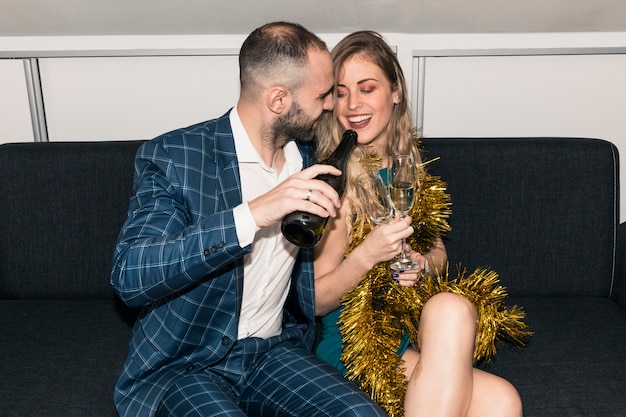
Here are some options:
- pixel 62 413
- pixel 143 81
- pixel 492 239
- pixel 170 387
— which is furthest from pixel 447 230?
pixel 143 81

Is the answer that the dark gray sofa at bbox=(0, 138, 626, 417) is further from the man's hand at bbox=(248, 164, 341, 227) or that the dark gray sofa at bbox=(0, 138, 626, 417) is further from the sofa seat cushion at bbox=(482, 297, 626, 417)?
the man's hand at bbox=(248, 164, 341, 227)

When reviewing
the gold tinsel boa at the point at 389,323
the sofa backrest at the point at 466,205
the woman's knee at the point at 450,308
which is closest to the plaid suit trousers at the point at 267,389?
the gold tinsel boa at the point at 389,323

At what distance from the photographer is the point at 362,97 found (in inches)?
66.9

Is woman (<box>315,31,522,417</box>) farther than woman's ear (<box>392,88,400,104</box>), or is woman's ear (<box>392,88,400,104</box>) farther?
woman's ear (<box>392,88,400,104</box>)

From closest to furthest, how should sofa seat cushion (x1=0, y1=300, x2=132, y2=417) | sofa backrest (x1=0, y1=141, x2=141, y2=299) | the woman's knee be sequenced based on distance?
1. the woman's knee
2. sofa seat cushion (x1=0, y1=300, x2=132, y2=417)
3. sofa backrest (x1=0, y1=141, x2=141, y2=299)

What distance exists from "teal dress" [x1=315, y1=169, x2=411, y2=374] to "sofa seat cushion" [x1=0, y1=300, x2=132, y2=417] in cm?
51

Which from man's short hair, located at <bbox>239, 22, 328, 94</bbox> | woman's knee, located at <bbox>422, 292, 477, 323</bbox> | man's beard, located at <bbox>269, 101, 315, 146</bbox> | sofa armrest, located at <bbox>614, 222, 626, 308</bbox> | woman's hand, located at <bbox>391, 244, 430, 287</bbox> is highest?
man's short hair, located at <bbox>239, 22, 328, 94</bbox>

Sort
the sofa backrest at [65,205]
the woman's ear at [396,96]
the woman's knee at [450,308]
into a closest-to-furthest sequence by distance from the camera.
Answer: the woman's knee at [450,308] < the woman's ear at [396,96] < the sofa backrest at [65,205]

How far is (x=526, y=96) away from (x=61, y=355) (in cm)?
192

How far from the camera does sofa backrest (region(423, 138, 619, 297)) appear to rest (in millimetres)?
1951

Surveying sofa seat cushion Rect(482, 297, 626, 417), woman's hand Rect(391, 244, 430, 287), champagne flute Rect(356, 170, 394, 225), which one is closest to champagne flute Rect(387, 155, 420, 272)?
champagne flute Rect(356, 170, 394, 225)

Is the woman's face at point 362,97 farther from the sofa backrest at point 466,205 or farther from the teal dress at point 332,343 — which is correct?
the teal dress at point 332,343

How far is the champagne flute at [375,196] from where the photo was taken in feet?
4.61

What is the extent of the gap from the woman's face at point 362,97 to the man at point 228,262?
0.64 ft
